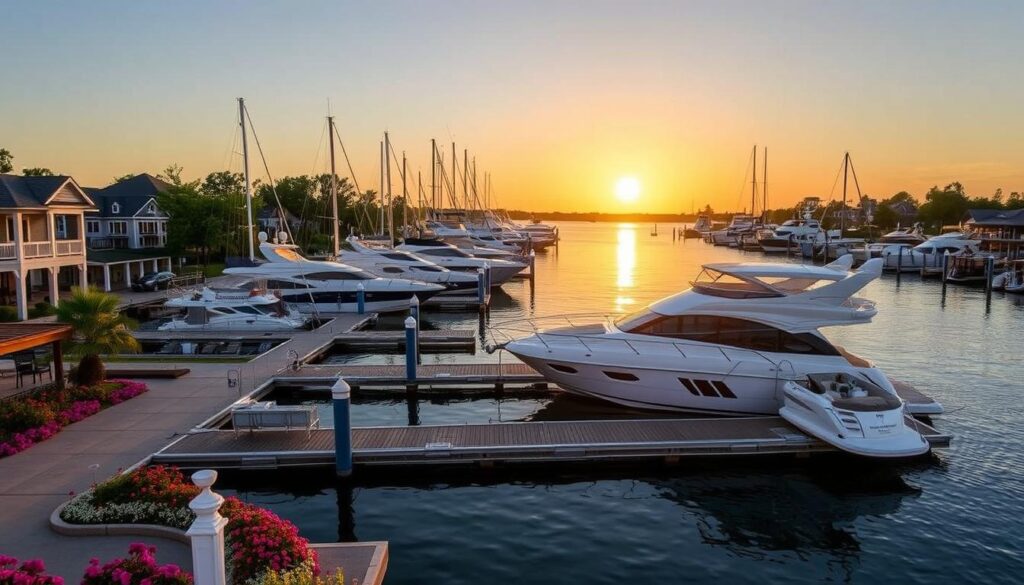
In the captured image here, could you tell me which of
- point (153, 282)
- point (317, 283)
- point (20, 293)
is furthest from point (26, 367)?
point (153, 282)

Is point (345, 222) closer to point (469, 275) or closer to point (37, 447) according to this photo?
point (469, 275)

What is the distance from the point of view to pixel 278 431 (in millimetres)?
A: 15062

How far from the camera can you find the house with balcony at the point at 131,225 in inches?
1844

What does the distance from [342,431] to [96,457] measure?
4.72 meters

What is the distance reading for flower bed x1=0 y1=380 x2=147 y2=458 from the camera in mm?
13867

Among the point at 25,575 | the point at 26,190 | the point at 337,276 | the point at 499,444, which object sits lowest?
the point at 499,444

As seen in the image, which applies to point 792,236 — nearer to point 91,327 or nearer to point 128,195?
point 128,195

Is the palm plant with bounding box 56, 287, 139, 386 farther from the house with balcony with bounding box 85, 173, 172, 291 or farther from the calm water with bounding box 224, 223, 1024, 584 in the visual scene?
the house with balcony with bounding box 85, 173, 172, 291

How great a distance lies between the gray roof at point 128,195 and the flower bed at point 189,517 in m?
49.2

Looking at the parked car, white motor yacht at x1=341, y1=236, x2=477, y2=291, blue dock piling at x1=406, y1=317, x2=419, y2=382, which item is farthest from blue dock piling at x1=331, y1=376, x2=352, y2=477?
the parked car

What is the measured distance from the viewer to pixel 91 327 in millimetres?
16703

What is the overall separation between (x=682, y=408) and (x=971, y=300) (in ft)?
120

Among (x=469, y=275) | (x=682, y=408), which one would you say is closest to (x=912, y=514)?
(x=682, y=408)

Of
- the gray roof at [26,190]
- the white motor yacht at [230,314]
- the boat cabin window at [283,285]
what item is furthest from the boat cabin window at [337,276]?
the gray roof at [26,190]
